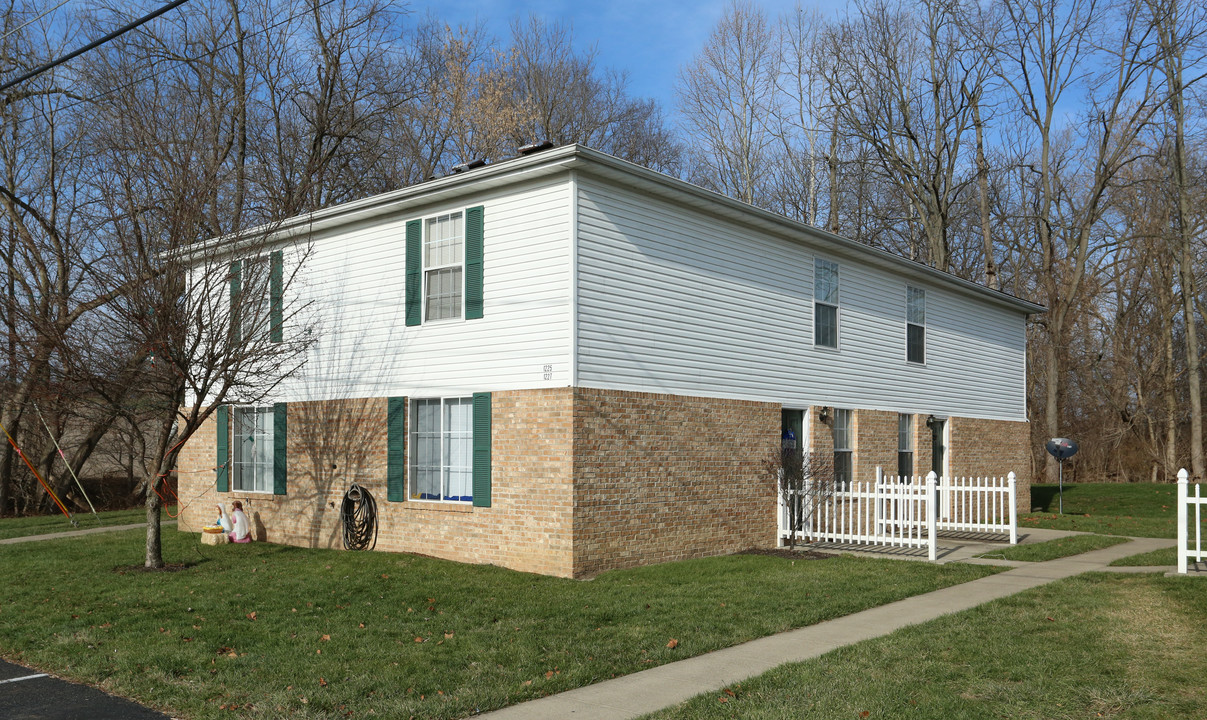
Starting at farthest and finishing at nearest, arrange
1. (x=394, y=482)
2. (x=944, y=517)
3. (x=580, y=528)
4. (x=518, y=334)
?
(x=944, y=517) < (x=394, y=482) < (x=518, y=334) < (x=580, y=528)

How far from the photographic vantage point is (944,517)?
19531 millimetres

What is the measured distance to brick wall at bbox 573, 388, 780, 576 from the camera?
12.2 meters

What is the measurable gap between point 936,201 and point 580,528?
80.0ft

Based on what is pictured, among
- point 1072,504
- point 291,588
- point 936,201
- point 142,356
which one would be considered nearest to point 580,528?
point 291,588

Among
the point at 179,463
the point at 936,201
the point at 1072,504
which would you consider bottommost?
the point at 1072,504

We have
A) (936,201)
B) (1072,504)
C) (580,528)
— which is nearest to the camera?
(580,528)

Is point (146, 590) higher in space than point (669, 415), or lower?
lower

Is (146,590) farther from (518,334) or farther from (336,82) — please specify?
(336,82)

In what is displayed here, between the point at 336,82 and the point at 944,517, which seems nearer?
the point at 944,517

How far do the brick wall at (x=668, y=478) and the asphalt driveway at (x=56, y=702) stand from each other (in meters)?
5.92

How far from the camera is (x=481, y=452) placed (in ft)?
42.3

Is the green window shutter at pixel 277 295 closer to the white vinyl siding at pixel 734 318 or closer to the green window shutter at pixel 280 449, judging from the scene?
the green window shutter at pixel 280 449

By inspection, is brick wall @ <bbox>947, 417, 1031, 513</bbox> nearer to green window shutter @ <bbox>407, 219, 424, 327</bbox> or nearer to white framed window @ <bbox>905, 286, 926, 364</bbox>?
white framed window @ <bbox>905, 286, 926, 364</bbox>

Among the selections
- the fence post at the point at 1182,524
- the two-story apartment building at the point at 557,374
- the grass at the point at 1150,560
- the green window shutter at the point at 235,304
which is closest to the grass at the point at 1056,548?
the grass at the point at 1150,560
